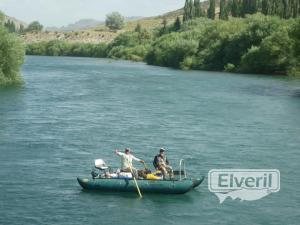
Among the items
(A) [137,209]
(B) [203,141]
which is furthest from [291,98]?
(A) [137,209]

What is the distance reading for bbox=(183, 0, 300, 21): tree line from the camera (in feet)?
485

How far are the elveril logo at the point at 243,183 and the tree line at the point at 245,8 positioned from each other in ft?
376

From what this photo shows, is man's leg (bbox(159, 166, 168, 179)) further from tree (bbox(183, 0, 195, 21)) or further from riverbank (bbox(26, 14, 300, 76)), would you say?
tree (bbox(183, 0, 195, 21))

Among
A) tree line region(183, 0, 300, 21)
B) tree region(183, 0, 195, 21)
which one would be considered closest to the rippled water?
tree line region(183, 0, 300, 21)

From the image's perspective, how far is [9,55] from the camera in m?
76.0

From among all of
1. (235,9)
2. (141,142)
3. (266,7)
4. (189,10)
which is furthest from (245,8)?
(141,142)

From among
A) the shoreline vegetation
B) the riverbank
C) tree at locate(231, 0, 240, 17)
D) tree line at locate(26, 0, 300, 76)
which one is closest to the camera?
the shoreline vegetation

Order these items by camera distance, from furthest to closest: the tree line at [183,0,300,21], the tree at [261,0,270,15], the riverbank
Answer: the tree at [261,0,270,15]
the tree line at [183,0,300,21]
the riverbank

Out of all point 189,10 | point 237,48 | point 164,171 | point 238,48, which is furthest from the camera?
point 189,10

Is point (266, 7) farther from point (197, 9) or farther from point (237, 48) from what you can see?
point (197, 9)

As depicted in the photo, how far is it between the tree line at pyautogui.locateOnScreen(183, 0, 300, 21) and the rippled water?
62.1 metres

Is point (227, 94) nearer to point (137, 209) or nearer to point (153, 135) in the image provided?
point (153, 135)

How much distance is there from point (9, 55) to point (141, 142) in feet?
117

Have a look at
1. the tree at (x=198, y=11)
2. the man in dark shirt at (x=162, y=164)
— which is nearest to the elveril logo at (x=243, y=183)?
the man in dark shirt at (x=162, y=164)
